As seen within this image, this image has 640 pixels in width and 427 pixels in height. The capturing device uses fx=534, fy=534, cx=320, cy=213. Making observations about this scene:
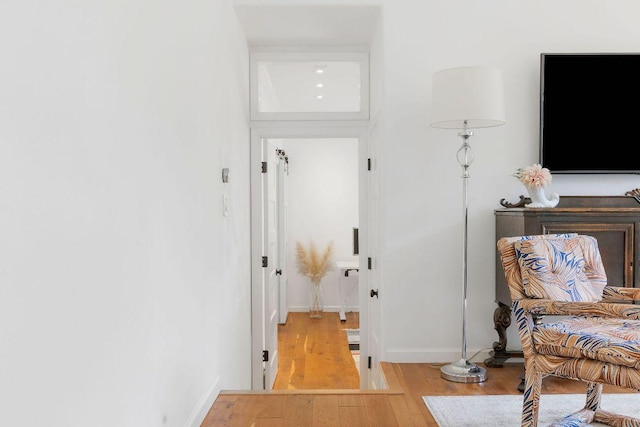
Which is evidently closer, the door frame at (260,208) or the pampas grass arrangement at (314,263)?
the door frame at (260,208)

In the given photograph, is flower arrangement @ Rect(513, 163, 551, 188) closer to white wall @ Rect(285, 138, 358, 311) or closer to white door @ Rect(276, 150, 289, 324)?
white door @ Rect(276, 150, 289, 324)

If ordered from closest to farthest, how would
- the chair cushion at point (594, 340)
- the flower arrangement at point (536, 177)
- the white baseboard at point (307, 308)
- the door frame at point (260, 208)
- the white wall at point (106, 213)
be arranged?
the white wall at point (106, 213) → the chair cushion at point (594, 340) → the flower arrangement at point (536, 177) → the door frame at point (260, 208) → the white baseboard at point (307, 308)

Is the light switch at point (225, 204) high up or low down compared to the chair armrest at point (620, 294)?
up

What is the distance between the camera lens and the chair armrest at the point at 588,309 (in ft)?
6.71

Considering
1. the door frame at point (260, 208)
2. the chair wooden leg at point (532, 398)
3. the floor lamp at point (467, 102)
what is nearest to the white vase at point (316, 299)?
the door frame at point (260, 208)

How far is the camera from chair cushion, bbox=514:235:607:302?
228cm

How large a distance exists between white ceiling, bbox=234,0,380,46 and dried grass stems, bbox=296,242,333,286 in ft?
13.1

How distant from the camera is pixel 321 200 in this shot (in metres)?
7.73

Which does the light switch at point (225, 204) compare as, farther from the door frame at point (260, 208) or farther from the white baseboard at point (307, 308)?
the white baseboard at point (307, 308)

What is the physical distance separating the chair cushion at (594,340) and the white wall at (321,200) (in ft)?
18.4

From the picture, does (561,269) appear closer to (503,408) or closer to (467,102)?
(503,408)

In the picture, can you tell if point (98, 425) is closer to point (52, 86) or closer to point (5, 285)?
point (5, 285)

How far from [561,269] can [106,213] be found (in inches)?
76.2

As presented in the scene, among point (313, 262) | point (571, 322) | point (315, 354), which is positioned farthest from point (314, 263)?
point (571, 322)
